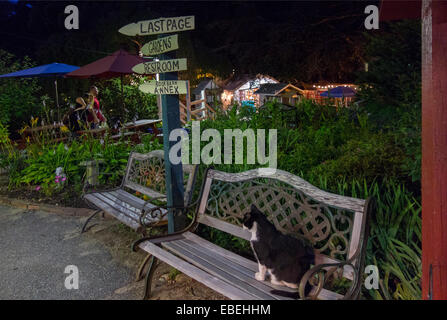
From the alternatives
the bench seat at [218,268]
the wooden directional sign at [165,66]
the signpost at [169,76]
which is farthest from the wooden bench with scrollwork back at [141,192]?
the wooden directional sign at [165,66]

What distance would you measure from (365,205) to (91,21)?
59.3 ft

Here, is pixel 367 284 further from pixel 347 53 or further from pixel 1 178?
pixel 347 53

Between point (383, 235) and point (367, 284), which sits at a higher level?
point (383, 235)

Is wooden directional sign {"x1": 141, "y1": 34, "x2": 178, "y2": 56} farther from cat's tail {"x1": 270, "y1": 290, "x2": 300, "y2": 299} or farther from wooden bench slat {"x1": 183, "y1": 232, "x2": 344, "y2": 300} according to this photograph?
cat's tail {"x1": 270, "y1": 290, "x2": 300, "y2": 299}

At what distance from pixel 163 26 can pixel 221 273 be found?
6.95 feet

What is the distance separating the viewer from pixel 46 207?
5.70 meters

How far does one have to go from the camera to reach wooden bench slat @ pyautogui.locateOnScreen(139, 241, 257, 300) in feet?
8.03

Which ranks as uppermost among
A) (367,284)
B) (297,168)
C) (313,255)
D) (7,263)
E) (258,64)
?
(258,64)

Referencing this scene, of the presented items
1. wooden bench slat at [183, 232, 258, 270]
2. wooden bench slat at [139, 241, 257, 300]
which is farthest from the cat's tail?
wooden bench slat at [183, 232, 258, 270]

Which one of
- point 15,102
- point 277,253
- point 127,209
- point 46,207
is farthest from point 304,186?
point 15,102

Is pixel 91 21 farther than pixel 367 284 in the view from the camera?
Yes

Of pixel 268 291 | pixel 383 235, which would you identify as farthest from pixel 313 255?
pixel 383 235

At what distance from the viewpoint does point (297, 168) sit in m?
4.14

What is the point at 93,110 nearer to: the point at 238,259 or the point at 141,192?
the point at 141,192
